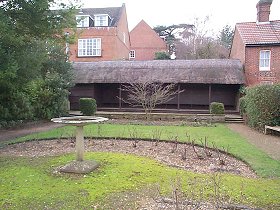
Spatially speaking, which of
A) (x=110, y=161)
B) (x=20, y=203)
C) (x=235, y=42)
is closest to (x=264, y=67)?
(x=235, y=42)

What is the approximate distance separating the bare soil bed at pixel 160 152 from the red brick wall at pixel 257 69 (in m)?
15.2

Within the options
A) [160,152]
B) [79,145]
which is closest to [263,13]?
[160,152]

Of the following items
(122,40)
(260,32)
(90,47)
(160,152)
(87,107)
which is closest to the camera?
(160,152)

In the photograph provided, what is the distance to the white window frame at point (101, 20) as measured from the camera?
37.1m

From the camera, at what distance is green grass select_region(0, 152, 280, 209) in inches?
216

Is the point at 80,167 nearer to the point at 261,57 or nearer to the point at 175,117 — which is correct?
the point at 175,117

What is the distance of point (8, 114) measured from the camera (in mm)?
16297

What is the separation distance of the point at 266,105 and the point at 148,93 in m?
10.6

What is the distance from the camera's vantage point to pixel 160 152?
10.1 metres

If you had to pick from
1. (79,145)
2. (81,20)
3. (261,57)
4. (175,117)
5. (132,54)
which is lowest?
(175,117)

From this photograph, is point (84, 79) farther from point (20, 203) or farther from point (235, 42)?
point (20, 203)

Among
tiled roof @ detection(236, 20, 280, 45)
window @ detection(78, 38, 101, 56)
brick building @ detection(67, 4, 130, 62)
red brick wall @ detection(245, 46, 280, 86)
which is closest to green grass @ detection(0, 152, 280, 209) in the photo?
red brick wall @ detection(245, 46, 280, 86)

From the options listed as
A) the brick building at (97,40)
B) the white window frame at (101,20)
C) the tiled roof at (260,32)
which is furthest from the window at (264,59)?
the white window frame at (101,20)

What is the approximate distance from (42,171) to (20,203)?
207cm
